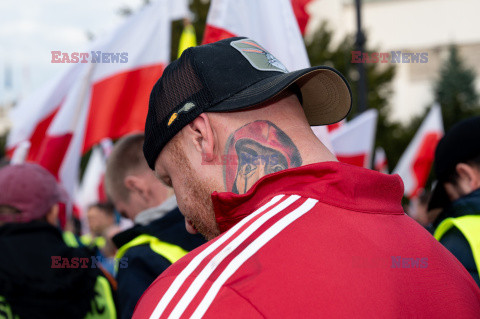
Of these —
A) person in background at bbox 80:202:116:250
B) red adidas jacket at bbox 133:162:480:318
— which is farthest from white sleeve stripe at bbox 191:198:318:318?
person in background at bbox 80:202:116:250

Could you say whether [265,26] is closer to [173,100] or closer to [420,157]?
[173,100]

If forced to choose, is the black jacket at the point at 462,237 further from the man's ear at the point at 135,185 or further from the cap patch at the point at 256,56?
the man's ear at the point at 135,185

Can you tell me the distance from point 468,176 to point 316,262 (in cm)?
200

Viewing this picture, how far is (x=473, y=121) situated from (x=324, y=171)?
1.91m

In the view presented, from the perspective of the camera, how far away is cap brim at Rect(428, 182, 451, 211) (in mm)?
3000

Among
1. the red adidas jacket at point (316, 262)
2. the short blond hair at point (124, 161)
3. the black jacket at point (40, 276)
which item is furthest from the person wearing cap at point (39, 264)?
the red adidas jacket at point (316, 262)

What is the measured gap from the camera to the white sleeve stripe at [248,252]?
1.06 meters

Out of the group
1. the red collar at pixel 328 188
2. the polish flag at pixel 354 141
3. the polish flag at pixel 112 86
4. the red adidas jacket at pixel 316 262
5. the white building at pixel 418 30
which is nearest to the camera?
the red adidas jacket at pixel 316 262

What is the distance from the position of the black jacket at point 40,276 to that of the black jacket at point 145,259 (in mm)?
530

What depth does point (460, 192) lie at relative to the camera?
286 centimetres

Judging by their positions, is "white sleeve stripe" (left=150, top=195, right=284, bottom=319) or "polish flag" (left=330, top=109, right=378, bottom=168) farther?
"polish flag" (left=330, top=109, right=378, bottom=168)

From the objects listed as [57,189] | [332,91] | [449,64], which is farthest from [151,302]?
[449,64]
